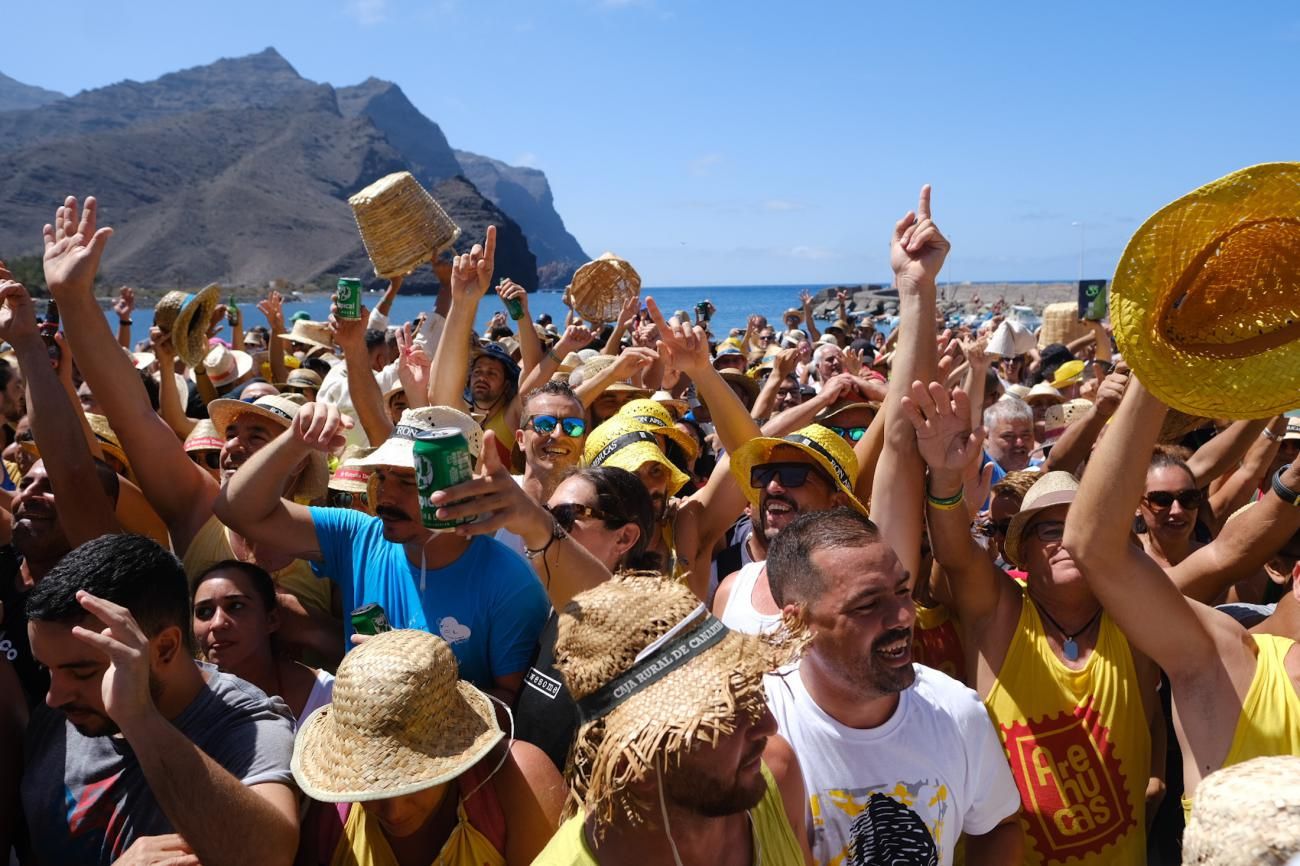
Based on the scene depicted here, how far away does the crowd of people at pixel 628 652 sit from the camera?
198 centimetres

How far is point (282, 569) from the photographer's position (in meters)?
3.59

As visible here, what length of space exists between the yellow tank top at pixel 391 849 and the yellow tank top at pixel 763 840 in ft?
0.85

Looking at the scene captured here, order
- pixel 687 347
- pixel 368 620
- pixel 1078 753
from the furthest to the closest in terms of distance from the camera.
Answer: pixel 687 347 < pixel 368 620 < pixel 1078 753

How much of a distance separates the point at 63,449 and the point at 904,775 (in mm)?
3137

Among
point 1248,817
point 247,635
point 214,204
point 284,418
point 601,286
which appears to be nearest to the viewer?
point 1248,817

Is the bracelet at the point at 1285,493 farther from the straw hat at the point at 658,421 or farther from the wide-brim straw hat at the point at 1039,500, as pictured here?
the straw hat at the point at 658,421

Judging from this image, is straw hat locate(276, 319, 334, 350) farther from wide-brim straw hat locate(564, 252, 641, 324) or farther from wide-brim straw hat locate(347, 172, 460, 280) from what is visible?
wide-brim straw hat locate(347, 172, 460, 280)

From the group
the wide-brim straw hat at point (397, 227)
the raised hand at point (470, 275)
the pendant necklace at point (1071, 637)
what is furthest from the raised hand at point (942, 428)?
the wide-brim straw hat at point (397, 227)

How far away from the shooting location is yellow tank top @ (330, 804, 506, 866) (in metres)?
2.21

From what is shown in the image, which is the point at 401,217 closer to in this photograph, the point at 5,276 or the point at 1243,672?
the point at 5,276

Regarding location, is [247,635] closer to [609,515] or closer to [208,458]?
[609,515]

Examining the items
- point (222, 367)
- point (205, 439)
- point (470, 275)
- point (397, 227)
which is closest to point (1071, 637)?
point (470, 275)

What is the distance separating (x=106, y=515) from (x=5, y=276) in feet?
4.19

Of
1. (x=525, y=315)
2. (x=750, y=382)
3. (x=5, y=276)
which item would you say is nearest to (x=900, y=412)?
(x=5, y=276)
